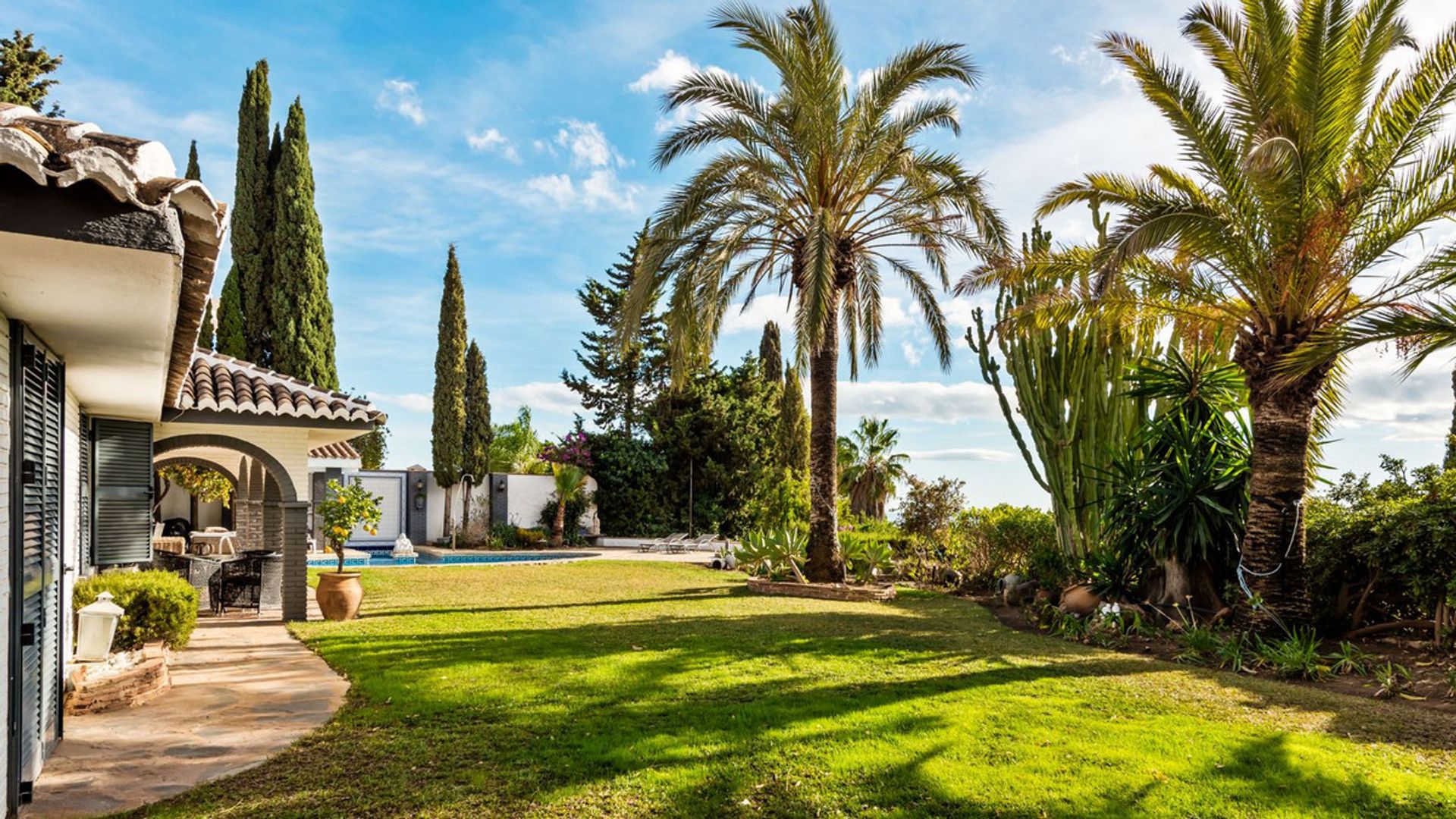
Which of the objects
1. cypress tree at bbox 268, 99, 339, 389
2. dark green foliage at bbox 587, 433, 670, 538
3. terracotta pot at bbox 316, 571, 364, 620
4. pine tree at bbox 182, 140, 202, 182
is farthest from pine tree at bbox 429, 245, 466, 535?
terracotta pot at bbox 316, 571, 364, 620

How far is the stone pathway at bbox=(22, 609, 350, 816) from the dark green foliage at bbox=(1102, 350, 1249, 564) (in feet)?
33.3

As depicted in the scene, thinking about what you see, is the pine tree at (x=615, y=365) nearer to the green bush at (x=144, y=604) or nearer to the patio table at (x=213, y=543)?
the patio table at (x=213, y=543)

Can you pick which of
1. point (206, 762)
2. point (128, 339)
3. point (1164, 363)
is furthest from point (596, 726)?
point (1164, 363)

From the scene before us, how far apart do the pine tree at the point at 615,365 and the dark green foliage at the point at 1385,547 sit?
25155mm

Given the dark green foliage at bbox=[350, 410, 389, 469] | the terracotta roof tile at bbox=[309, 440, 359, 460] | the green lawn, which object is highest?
the dark green foliage at bbox=[350, 410, 389, 469]

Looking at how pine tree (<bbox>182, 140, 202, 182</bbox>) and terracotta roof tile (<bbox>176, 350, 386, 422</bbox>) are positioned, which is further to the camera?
pine tree (<bbox>182, 140, 202, 182</bbox>)

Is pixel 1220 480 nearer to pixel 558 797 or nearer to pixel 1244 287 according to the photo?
pixel 1244 287

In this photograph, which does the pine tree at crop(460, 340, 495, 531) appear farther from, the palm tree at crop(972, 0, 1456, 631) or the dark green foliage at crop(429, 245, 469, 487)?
the palm tree at crop(972, 0, 1456, 631)

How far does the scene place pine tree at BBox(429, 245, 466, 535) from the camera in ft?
95.1

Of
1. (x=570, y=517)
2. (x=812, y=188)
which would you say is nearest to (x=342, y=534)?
(x=812, y=188)

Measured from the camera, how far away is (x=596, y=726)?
6.16 meters

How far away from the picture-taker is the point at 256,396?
34.8 feet

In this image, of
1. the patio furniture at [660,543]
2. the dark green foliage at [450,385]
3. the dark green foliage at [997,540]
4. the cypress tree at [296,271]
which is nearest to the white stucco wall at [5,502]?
the dark green foliage at [997,540]

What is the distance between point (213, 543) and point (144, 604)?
13.3m
